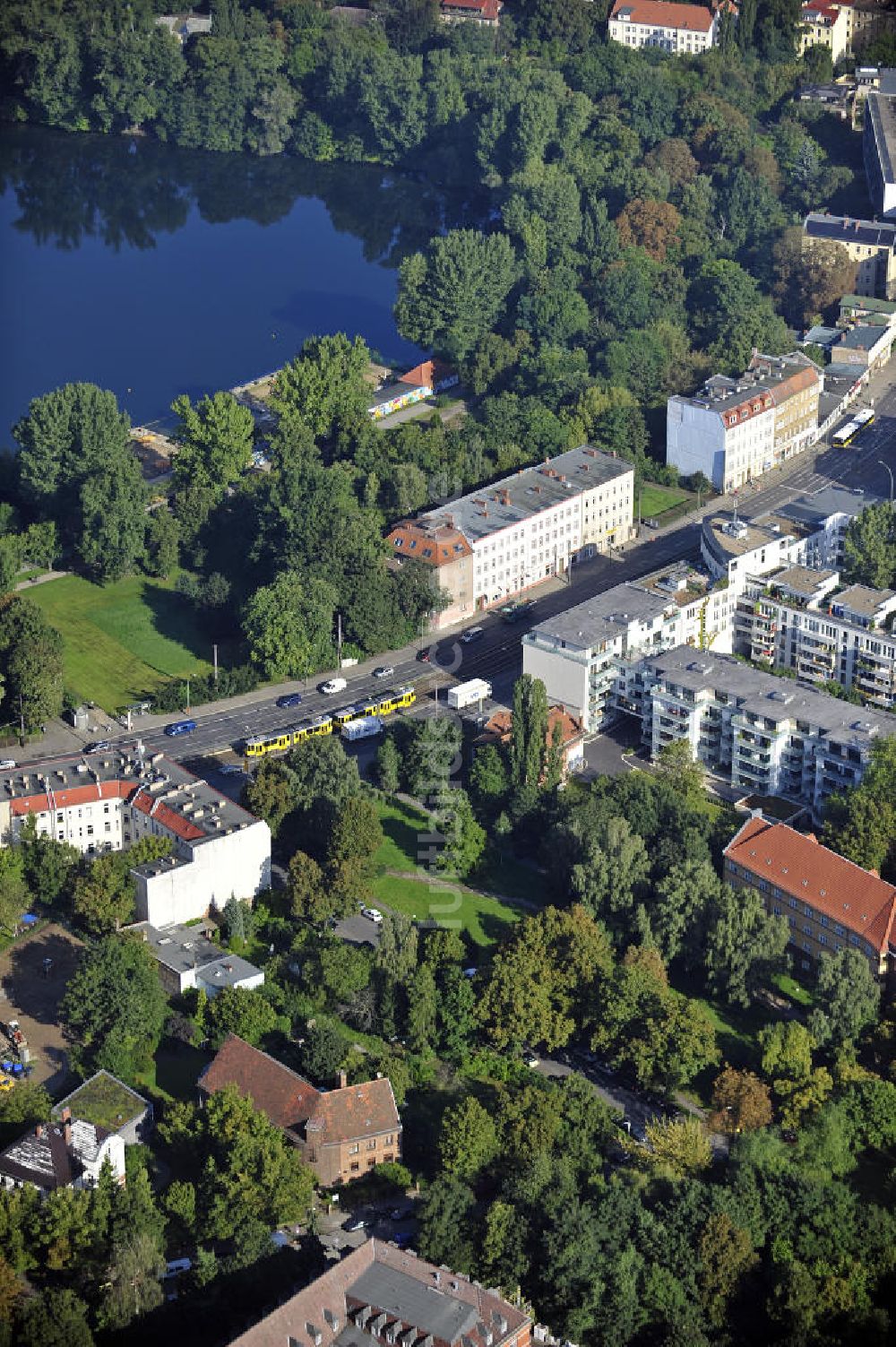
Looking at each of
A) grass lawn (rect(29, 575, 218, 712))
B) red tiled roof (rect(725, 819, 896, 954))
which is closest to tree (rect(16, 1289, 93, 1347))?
red tiled roof (rect(725, 819, 896, 954))

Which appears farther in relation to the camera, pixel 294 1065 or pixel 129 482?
pixel 129 482

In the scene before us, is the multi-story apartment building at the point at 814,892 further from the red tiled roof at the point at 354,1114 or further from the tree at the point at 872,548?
the tree at the point at 872,548

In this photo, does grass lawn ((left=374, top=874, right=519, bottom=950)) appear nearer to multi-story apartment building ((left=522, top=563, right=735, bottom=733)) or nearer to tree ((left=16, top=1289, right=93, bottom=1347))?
multi-story apartment building ((left=522, top=563, right=735, bottom=733))

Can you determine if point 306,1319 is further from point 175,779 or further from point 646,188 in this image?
point 646,188

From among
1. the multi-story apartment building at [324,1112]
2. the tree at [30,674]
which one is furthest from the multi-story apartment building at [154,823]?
the multi-story apartment building at [324,1112]

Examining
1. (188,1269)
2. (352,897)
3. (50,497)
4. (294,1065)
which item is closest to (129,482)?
(50,497)

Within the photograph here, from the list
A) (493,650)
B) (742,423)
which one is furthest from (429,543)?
(742,423)
